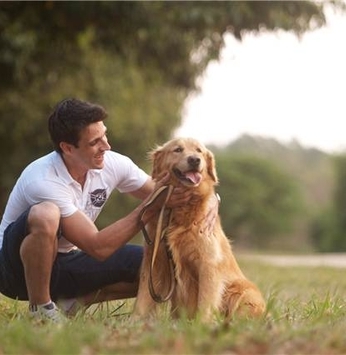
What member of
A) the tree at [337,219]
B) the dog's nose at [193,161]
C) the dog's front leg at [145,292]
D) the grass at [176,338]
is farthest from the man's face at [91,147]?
the tree at [337,219]

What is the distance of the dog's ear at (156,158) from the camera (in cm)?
565

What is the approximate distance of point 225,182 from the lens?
189 ft

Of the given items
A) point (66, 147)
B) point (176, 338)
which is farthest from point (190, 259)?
point (176, 338)

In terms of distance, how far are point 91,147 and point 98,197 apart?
464mm

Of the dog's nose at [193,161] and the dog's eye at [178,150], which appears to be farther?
the dog's eye at [178,150]

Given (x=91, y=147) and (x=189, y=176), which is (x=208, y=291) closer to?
(x=189, y=176)

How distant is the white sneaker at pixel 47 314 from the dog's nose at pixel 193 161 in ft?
4.16

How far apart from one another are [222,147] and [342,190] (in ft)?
85.9

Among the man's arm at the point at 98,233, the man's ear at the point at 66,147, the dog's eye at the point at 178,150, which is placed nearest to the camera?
the man's arm at the point at 98,233

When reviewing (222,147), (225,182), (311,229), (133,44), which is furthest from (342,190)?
(133,44)

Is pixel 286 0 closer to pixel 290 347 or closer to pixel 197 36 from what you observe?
pixel 197 36

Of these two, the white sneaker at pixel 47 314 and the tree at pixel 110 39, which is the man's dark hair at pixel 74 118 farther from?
the tree at pixel 110 39

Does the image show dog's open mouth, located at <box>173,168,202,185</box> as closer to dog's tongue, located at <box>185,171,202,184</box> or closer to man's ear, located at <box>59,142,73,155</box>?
dog's tongue, located at <box>185,171,202,184</box>

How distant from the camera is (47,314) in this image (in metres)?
5.03
